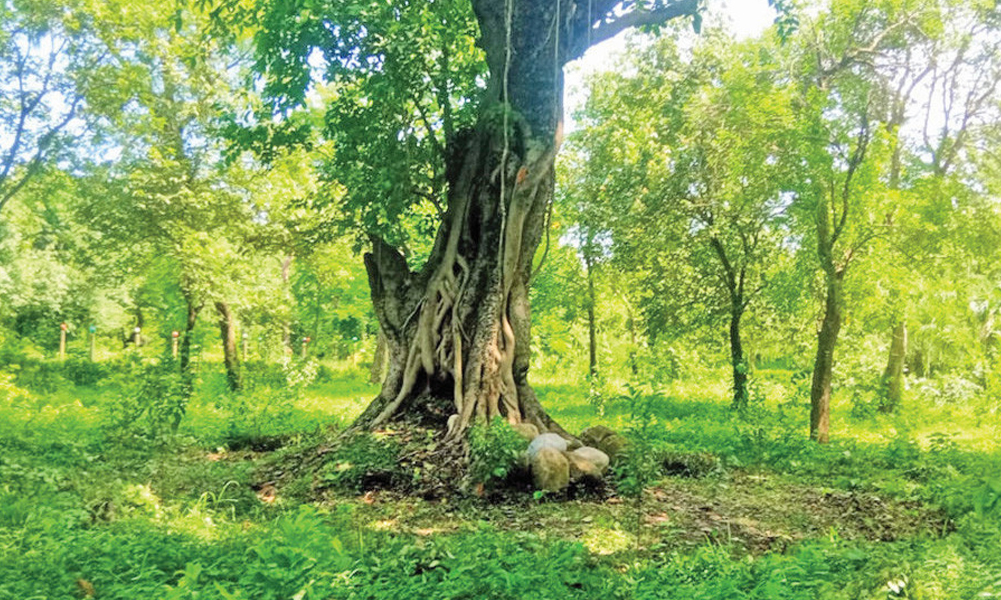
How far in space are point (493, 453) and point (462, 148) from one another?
422 centimetres

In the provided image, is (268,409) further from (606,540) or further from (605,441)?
(606,540)

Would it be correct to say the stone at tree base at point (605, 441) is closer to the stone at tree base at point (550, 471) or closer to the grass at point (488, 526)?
the grass at point (488, 526)

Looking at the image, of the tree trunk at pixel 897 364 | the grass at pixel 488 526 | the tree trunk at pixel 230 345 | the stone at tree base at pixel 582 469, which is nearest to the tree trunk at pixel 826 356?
the grass at pixel 488 526

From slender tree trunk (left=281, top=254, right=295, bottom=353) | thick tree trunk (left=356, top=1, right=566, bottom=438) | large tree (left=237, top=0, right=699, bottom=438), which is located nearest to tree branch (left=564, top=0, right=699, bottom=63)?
large tree (left=237, top=0, right=699, bottom=438)

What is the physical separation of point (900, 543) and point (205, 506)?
16.8 ft

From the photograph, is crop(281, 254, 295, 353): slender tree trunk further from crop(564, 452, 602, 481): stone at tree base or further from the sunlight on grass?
the sunlight on grass

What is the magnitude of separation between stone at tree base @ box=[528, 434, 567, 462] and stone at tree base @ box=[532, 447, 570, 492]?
75 mm

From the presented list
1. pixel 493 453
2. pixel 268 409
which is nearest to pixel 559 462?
pixel 493 453

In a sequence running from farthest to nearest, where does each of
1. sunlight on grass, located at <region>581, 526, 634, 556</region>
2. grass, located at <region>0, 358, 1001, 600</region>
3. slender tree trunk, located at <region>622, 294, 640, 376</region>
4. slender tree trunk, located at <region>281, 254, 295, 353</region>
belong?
slender tree trunk, located at <region>281, 254, 295, 353</region>
slender tree trunk, located at <region>622, 294, 640, 376</region>
sunlight on grass, located at <region>581, 526, 634, 556</region>
grass, located at <region>0, 358, 1001, 600</region>

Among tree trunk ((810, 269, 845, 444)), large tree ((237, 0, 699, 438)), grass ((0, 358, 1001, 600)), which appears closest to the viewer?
grass ((0, 358, 1001, 600))

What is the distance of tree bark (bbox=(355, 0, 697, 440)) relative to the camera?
305 inches

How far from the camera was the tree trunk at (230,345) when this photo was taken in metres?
15.6

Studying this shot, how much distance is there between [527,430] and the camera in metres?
7.31

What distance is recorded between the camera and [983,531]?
179 inches
